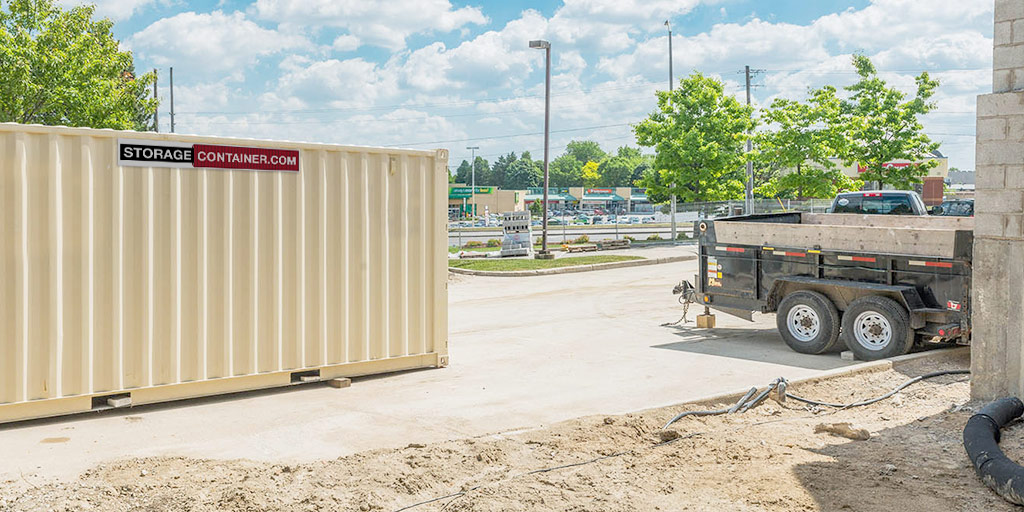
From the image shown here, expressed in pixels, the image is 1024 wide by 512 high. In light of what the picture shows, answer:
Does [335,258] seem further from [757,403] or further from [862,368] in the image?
[862,368]

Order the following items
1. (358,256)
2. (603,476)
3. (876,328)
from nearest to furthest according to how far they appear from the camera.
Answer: (603,476)
(358,256)
(876,328)

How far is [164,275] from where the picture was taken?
9.16m

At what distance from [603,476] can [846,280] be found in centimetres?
686

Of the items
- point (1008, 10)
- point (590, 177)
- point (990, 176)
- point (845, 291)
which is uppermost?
point (590, 177)

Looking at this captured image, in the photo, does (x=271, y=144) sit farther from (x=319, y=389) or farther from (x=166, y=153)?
(x=319, y=389)

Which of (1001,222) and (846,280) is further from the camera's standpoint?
(846,280)

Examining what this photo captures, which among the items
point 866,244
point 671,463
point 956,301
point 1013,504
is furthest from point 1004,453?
point 866,244

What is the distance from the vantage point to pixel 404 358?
36.6 ft

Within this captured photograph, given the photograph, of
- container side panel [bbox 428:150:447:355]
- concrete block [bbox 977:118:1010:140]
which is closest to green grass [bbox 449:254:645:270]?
container side panel [bbox 428:150:447:355]

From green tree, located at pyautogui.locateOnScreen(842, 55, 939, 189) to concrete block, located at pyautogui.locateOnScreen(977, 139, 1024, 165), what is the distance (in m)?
32.4

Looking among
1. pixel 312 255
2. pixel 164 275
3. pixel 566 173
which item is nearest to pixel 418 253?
Answer: pixel 312 255

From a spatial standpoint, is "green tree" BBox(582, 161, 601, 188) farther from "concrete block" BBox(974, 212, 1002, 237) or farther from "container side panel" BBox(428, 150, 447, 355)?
"concrete block" BBox(974, 212, 1002, 237)

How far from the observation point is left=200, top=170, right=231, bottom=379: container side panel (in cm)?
944

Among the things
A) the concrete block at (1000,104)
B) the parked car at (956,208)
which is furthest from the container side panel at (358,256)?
the parked car at (956,208)
